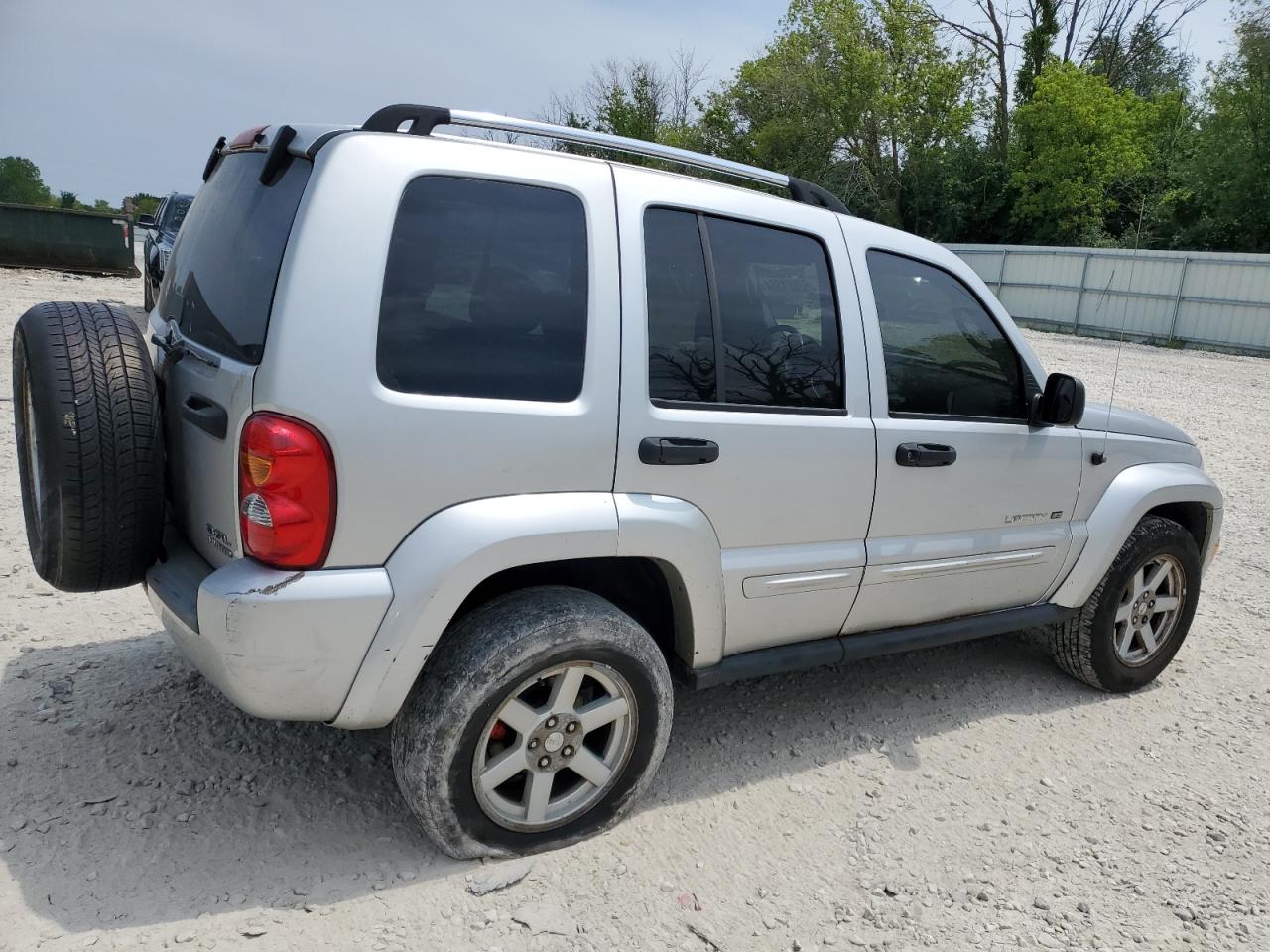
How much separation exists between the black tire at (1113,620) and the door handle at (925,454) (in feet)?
4.10

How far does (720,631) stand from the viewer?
2916 mm

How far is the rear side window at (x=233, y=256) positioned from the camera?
232 cm

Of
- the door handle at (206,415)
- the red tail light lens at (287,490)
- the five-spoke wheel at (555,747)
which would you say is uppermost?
the door handle at (206,415)

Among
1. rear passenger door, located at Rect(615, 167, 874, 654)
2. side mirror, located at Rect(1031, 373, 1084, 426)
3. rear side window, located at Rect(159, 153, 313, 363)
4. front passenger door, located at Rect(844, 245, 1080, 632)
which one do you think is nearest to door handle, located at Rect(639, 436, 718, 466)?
rear passenger door, located at Rect(615, 167, 874, 654)

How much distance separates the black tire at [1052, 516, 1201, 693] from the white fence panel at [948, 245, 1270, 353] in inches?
754

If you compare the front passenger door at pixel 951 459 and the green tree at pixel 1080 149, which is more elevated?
the green tree at pixel 1080 149

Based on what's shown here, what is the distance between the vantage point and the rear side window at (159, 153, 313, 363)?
2324 mm

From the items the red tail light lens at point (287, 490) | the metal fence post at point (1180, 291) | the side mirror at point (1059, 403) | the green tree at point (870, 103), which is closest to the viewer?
the red tail light lens at point (287, 490)

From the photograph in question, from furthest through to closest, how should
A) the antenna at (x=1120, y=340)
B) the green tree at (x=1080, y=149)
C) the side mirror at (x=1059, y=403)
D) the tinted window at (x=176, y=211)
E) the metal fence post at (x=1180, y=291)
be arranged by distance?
the green tree at (x=1080, y=149) → the metal fence post at (x=1180, y=291) → the tinted window at (x=176, y=211) → the antenna at (x=1120, y=340) → the side mirror at (x=1059, y=403)

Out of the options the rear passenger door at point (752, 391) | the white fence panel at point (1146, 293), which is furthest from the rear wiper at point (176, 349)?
the white fence panel at point (1146, 293)

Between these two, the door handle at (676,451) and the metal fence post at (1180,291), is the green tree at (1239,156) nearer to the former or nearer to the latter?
the metal fence post at (1180,291)

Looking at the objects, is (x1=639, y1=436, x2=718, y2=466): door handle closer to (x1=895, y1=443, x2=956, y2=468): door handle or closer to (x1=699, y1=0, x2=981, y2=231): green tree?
(x1=895, y1=443, x2=956, y2=468): door handle

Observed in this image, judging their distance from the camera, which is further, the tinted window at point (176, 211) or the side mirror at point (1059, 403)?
the tinted window at point (176, 211)

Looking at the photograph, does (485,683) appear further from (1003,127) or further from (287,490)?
(1003,127)
